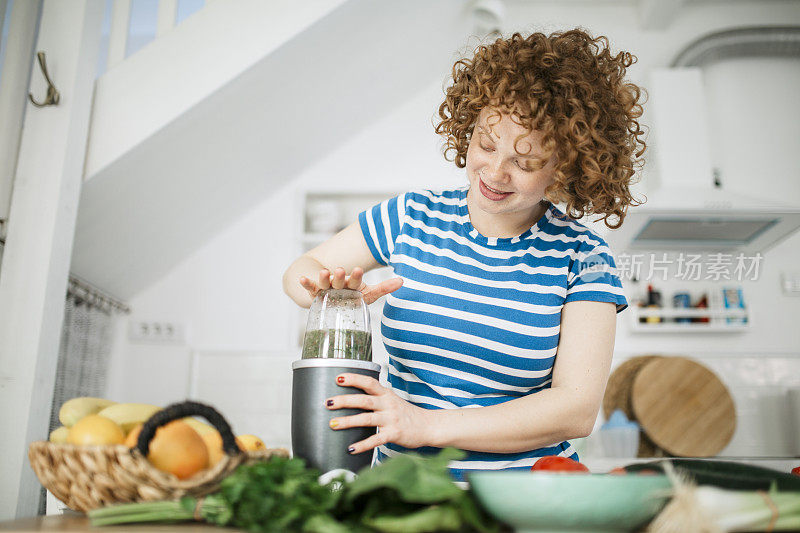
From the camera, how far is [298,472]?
56 cm

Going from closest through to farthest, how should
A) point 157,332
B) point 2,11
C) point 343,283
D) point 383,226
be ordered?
point 343,283 → point 383,226 → point 2,11 → point 157,332

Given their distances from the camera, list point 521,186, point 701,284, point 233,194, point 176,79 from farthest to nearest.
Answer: point 701,284 < point 233,194 < point 176,79 < point 521,186

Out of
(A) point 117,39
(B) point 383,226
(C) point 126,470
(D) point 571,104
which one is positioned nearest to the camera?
(C) point 126,470

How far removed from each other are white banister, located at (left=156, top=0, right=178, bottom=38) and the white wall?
140 cm

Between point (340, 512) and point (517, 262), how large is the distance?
641 millimetres

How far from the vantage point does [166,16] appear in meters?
1.83

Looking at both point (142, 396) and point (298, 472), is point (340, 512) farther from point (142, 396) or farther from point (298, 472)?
point (142, 396)

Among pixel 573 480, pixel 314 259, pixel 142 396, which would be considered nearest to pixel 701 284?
pixel 314 259

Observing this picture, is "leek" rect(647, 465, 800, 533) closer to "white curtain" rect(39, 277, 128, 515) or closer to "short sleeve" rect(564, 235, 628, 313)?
"short sleeve" rect(564, 235, 628, 313)

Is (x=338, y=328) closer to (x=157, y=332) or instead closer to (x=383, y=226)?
(x=383, y=226)

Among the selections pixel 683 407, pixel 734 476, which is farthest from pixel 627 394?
pixel 734 476

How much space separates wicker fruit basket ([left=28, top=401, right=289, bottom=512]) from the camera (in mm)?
579

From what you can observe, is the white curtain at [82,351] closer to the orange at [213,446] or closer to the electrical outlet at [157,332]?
the electrical outlet at [157,332]

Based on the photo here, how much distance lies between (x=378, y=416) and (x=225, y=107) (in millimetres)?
1593
